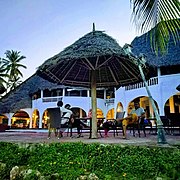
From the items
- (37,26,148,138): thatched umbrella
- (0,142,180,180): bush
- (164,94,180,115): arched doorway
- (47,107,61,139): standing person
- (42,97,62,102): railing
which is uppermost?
(42,97,62,102): railing

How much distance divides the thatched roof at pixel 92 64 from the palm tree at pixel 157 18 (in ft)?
9.30

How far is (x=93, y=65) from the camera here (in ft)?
24.6

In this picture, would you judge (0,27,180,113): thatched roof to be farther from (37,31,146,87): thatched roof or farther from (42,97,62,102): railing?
(42,97,62,102): railing

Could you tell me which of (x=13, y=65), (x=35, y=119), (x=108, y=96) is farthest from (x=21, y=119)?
(x=108, y=96)

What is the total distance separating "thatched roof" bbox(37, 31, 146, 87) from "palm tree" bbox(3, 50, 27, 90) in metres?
29.4

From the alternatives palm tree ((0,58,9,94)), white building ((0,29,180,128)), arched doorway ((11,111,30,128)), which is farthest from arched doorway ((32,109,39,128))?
palm tree ((0,58,9,94))

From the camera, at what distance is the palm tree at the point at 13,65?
35812 millimetres

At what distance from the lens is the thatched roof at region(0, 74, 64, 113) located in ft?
88.4

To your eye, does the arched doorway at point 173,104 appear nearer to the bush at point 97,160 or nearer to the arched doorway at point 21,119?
the bush at point 97,160

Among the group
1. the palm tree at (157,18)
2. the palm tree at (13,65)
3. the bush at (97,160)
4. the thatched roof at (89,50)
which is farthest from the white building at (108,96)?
the palm tree at (13,65)

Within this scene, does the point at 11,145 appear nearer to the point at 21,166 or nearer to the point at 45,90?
the point at 21,166

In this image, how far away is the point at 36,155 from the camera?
4938 mm

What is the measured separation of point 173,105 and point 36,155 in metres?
15.1

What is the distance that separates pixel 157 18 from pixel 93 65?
443 centimetres
